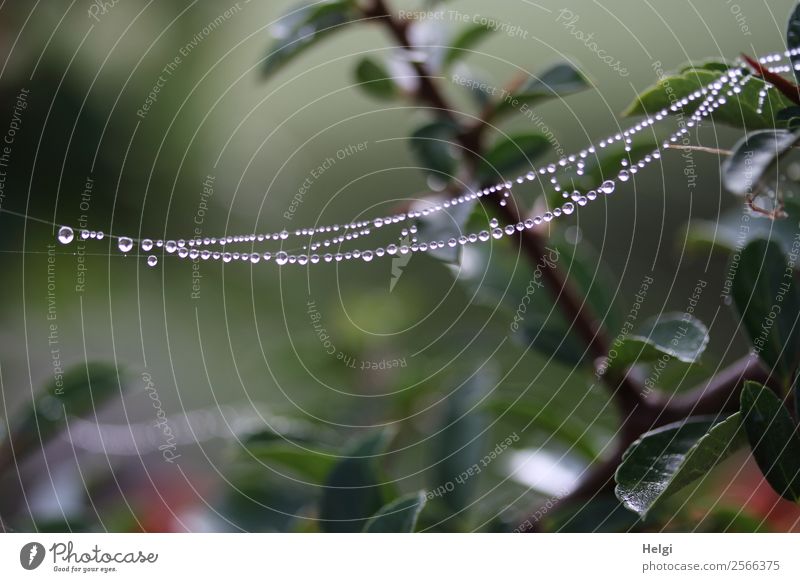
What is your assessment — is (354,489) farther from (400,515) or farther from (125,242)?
(125,242)

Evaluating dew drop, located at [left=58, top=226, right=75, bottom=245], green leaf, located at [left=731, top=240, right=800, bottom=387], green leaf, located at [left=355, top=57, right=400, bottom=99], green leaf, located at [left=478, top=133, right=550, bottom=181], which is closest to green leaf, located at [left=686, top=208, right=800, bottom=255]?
green leaf, located at [left=731, top=240, right=800, bottom=387]

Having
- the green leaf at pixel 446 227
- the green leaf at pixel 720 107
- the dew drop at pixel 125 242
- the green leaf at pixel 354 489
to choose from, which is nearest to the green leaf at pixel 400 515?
the green leaf at pixel 354 489

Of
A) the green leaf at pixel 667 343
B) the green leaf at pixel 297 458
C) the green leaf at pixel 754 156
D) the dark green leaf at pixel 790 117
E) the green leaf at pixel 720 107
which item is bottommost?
the green leaf at pixel 297 458

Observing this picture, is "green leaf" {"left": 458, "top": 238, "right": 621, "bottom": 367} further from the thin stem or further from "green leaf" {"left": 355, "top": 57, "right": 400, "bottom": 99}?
"green leaf" {"left": 355, "top": 57, "right": 400, "bottom": 99}

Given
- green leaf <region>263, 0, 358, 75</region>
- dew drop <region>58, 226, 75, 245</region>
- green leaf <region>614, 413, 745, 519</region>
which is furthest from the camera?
dew drop <region>58, 226, 75, 245</region>

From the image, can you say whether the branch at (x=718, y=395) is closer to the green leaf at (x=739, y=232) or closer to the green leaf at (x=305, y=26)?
the green leaf at (x=739, y=232)

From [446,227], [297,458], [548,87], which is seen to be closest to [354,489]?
[297,458]
